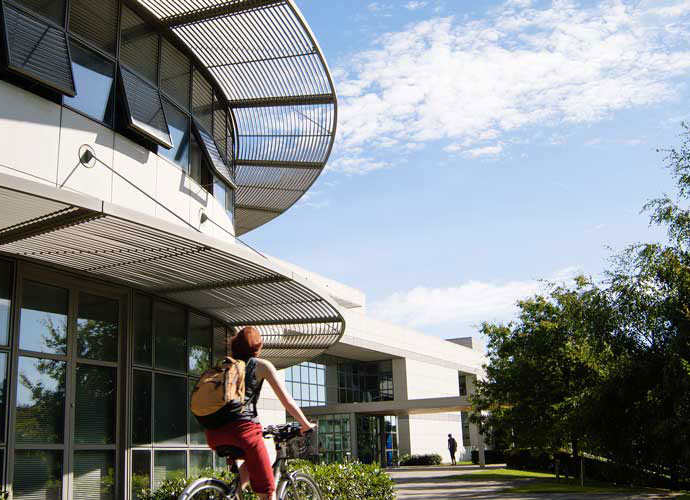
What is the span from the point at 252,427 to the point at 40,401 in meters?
6.87

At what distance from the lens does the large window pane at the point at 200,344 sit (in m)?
14.6

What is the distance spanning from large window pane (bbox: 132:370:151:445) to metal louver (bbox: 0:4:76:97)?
15.9ft

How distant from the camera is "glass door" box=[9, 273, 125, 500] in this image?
1071 cm

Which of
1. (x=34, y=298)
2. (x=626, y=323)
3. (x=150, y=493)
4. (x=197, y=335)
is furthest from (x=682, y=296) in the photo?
(x=34, y=298)

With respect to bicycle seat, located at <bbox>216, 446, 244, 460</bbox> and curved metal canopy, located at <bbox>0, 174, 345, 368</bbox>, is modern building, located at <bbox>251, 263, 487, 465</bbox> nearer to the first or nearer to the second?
→ curved metal canopy, located at <bbox>0, 174, 345, 368</bbox>

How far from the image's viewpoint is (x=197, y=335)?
585 inches

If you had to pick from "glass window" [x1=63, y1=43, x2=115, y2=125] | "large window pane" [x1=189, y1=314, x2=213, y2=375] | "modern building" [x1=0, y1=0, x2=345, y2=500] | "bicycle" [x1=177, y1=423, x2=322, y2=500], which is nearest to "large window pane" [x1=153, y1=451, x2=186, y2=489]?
"modern building" [x1=0, y1=0, x2=345, y2=500]

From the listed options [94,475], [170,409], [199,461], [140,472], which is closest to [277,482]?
[94,475]

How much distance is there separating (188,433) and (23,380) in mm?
3930

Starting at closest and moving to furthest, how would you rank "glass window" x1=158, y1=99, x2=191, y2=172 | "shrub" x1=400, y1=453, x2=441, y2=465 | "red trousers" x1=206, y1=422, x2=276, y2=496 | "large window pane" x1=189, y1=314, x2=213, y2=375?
"red trousers" x1=206, y1=422, x2=276, y2=496, "glass window" x1=158, y1=99, x2=191, y2=172, "large window pane" x1=189, y1=314, x2=213, y2=375, "shrub" x1=400, y1=453, x2=441, y2=465

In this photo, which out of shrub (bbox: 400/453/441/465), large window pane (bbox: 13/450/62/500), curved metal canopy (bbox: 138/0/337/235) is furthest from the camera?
shrub (bbox: 400/453/441/465)

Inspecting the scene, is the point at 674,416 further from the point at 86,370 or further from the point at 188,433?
the point at 86,370

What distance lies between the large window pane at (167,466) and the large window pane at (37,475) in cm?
212

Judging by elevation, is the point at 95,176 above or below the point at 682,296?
above
